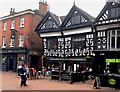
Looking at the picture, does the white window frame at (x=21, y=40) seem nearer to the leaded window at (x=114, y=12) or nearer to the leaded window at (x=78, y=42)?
the leaded window at (x=78, y=42)

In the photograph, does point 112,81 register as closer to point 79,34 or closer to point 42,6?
point 79,34

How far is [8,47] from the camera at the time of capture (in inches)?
1224

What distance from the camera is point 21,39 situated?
29.5m

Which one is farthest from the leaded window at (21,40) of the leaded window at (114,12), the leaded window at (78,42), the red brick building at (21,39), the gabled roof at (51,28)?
the leaded window at (114,12)

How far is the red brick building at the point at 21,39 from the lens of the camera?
93.7 feet

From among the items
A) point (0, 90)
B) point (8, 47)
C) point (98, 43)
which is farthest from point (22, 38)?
point (0, 90)

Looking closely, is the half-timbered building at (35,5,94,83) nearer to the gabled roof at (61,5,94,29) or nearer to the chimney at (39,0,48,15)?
the gabled roof at (61,5,94,29)

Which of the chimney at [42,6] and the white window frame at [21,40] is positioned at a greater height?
the chimney at [42,6]

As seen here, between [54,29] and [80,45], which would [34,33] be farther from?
[80,45]

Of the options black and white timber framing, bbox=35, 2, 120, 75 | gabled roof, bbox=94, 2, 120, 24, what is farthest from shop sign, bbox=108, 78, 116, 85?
gabled roof, bbox=94, 2, 120, 24

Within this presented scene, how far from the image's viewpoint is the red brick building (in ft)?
93.7

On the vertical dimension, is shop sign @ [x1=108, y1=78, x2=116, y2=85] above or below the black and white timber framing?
below

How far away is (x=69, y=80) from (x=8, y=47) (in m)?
14.8

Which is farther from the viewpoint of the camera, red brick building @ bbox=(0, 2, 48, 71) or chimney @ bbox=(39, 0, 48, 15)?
chimney @ bbox=(39, 0, 48, 15)
